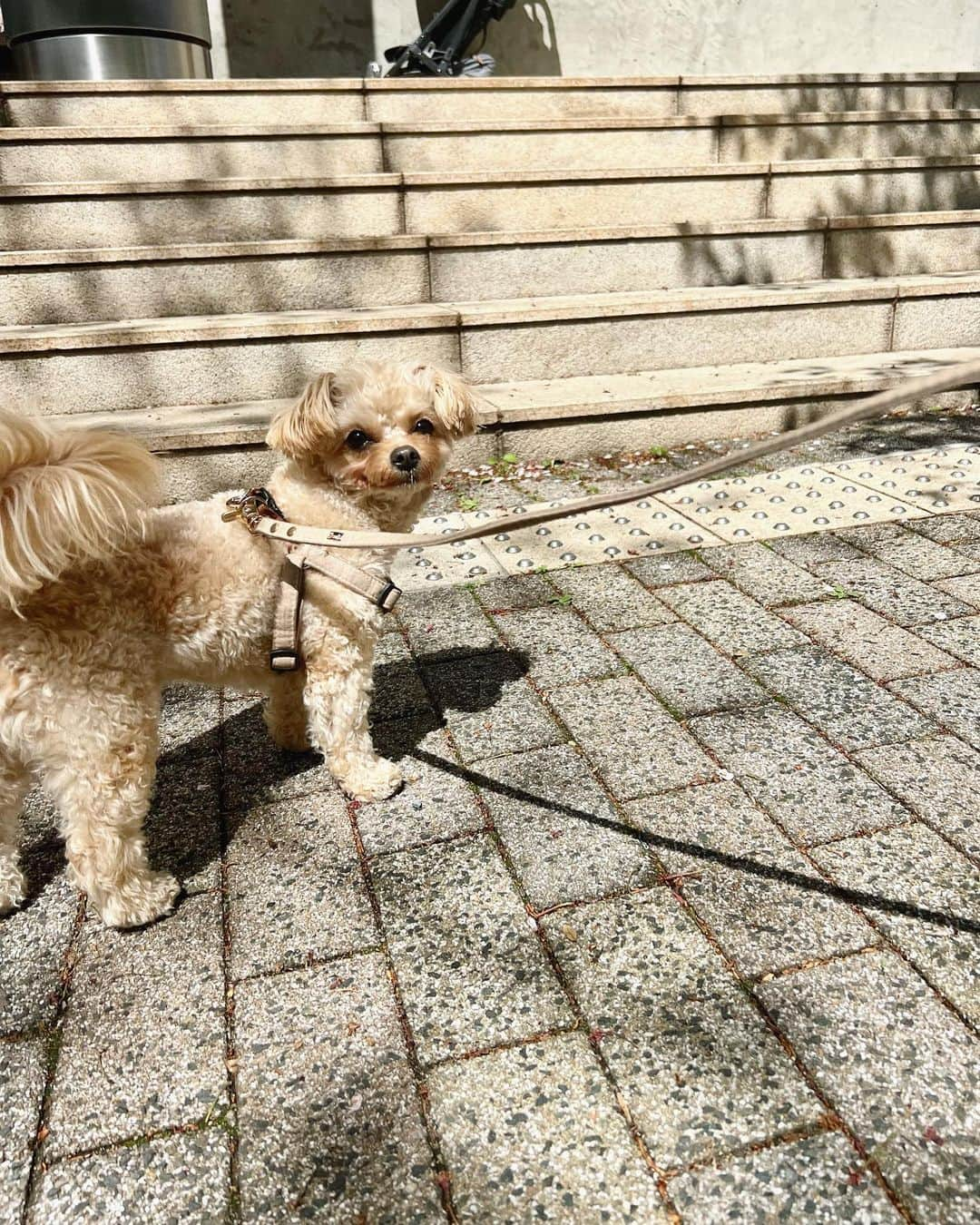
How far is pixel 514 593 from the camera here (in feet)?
14.8

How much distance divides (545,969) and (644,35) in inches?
422

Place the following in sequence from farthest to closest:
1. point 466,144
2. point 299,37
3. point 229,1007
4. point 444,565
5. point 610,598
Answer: point 299,37 → point 466,144 → point 444,565 → point 610,598 → point 229,1007

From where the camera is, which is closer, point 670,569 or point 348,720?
point 348,720

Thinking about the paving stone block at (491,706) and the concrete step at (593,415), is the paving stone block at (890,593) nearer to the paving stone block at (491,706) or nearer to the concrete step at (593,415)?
the paving stone block at (491,706)

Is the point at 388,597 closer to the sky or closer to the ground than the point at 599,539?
closer to the sky

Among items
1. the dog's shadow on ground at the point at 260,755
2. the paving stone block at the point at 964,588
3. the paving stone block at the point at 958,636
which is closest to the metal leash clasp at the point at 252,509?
the dog's shadow on ground at the point at 260,755

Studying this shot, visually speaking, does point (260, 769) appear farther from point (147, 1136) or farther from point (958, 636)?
point (958, 636)

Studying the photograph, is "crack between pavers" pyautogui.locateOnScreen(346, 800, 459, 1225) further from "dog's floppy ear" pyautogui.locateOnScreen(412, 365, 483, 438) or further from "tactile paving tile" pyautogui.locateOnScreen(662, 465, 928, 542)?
"tactile paving tile" pyautogui.locateOnScreen(662, 465, 928, 542)

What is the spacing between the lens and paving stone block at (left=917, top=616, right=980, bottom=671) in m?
3.62

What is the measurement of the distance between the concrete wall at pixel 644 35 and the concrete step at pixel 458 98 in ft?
5.27

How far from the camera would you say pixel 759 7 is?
9.69m

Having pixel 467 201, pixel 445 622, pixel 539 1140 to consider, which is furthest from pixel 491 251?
pixel 539 1140

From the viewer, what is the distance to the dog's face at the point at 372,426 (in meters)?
2.69

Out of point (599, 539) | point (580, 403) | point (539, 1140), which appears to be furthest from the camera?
point (580, 403)
